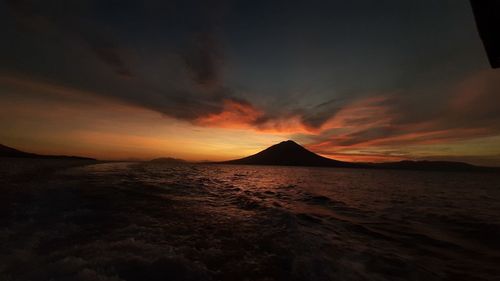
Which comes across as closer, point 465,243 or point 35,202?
point 465,243

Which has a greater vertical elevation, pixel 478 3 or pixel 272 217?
pixel 478 3

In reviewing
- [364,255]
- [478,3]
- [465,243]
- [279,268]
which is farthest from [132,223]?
[465,243]

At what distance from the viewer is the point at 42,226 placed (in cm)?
758

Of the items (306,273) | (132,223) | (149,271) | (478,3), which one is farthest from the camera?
(132,223)

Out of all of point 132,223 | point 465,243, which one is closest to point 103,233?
point 132,223

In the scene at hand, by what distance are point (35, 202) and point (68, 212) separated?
286 cm

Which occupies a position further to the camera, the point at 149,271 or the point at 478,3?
the point at 149,271

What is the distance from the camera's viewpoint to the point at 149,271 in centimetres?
503

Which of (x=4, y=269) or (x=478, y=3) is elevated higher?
(x=478, y=3)

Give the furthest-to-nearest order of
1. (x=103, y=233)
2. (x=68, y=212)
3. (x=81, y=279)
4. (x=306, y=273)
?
(x=68, y=212) → (x=103, y=233) → (x=306, y=273) → (x=81, y=279)

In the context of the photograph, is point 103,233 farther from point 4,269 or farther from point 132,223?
point 4,269

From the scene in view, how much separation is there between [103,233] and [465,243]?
12945 millimetres

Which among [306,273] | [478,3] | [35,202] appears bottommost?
[306,273]

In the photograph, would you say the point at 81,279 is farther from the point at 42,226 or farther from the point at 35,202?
the point at 35,202
